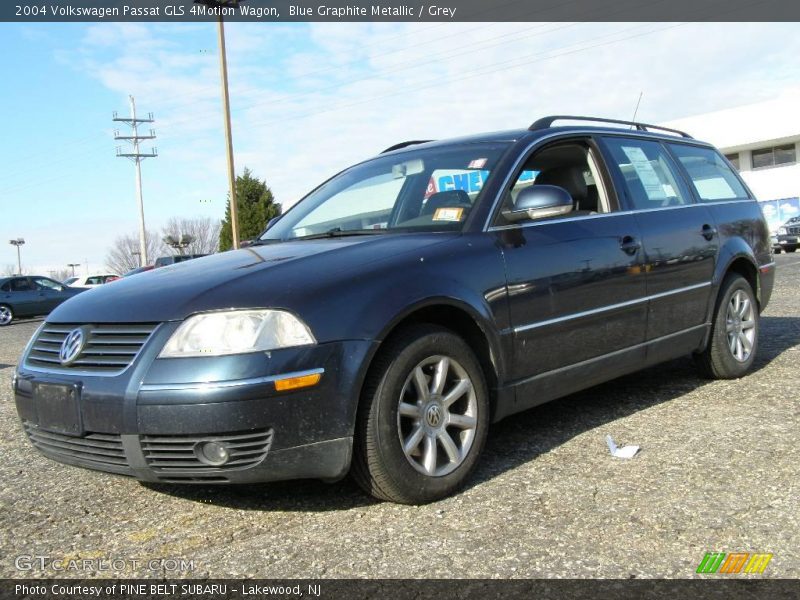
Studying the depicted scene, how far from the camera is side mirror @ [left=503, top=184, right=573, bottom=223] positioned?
357 centimetres

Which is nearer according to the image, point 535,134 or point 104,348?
point 104,348

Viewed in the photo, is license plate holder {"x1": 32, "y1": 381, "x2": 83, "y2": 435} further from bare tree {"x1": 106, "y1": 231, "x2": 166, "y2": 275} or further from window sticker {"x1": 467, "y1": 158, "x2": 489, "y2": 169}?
bare tree {"x1": 106, "y1": 231, "x2": 166, "y2": 275}

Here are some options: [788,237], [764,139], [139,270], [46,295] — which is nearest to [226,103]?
[139,270]

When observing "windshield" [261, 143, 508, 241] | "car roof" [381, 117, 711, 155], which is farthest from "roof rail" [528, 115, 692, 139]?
"windshield" [261, 143, 508, 241]

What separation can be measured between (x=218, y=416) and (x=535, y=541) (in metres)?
1.22

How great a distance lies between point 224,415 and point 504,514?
1150 mm

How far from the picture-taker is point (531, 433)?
4.09m

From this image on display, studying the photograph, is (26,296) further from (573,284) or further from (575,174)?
(573,284)

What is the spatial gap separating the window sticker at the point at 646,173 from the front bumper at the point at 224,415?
2527 mm

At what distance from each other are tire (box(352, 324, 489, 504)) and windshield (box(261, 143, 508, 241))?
713 mm

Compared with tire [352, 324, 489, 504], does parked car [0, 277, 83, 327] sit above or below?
below

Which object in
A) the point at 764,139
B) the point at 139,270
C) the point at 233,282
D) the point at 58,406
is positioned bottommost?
the point at 139,270
